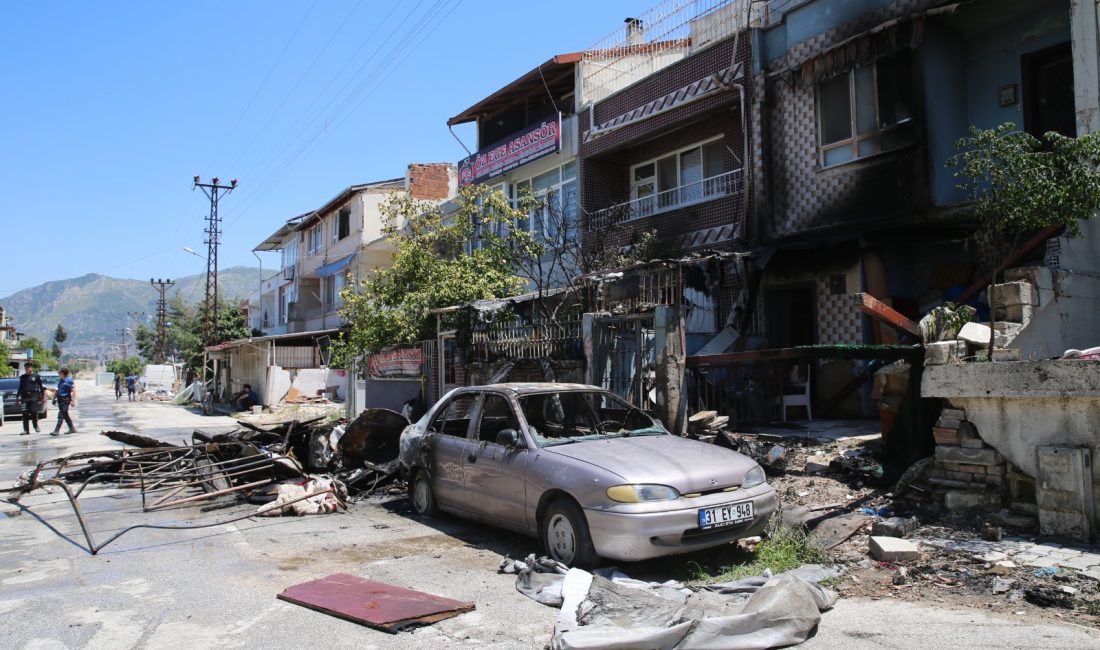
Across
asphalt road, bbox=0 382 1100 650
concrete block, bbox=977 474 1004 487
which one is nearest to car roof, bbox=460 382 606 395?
asphalt road, bbox=0 382 1100 650

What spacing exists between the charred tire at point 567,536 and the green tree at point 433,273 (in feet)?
34.3

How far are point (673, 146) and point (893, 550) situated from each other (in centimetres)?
1294

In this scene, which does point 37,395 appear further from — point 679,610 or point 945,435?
point 945,435

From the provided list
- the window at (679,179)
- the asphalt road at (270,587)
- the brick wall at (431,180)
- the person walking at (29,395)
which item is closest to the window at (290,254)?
the brick wall at (431,180)

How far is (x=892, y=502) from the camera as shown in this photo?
22.6 ft

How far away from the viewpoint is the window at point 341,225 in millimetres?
35531

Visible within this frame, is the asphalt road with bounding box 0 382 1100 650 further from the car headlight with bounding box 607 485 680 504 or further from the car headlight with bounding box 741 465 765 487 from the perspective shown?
the car headlight with bounding box 741 465 765 487

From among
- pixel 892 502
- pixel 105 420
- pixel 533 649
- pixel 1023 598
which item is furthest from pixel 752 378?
pixel 105 420

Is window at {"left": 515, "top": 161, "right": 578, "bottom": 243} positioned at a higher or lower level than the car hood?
higher

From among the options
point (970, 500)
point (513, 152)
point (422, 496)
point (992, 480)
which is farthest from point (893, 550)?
point (513, 152)

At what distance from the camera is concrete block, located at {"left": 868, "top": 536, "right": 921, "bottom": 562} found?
562cm

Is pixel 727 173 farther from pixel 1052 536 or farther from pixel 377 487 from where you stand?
pixel 1052 536

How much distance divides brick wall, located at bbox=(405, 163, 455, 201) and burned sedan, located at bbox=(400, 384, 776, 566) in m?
23.8

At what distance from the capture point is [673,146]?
56.4 feet
